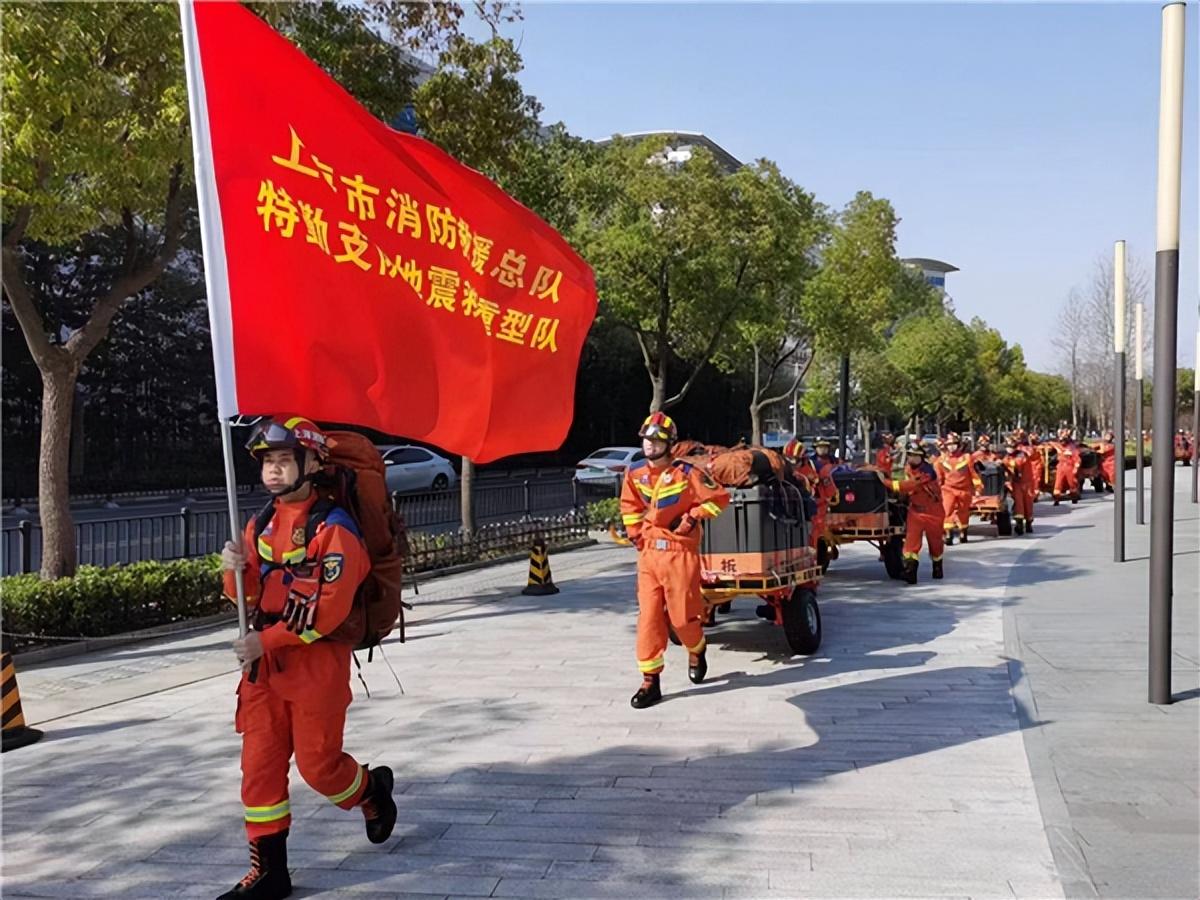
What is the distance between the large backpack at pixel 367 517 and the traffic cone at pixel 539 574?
24.4 feet

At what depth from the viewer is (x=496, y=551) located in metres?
15.3

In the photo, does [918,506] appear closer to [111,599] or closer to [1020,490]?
[1020,490]

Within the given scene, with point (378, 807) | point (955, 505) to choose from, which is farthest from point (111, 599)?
point (955, 505)

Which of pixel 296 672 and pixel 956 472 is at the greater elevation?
pixel 956 472

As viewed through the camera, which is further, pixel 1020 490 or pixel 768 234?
pixel 768 234

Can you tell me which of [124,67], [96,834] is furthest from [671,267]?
[96,834]

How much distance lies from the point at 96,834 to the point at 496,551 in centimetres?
1052

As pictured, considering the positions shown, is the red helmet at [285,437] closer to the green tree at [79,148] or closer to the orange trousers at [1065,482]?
the green tree at [79,148]

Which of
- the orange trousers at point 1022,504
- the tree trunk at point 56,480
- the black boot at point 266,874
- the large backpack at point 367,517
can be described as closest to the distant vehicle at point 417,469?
the orange trousers at point 1022,504

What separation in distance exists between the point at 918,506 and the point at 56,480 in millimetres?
9241

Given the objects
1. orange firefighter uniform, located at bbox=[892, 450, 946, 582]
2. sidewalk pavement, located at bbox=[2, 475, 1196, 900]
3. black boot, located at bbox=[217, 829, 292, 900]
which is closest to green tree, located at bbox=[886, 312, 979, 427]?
orange firefighter uniform, located at bbox=[892, 450, 946, 582]

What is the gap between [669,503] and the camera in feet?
22.6

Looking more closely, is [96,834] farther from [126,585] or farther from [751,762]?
[126,585]

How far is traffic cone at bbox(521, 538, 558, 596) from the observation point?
11914mm
